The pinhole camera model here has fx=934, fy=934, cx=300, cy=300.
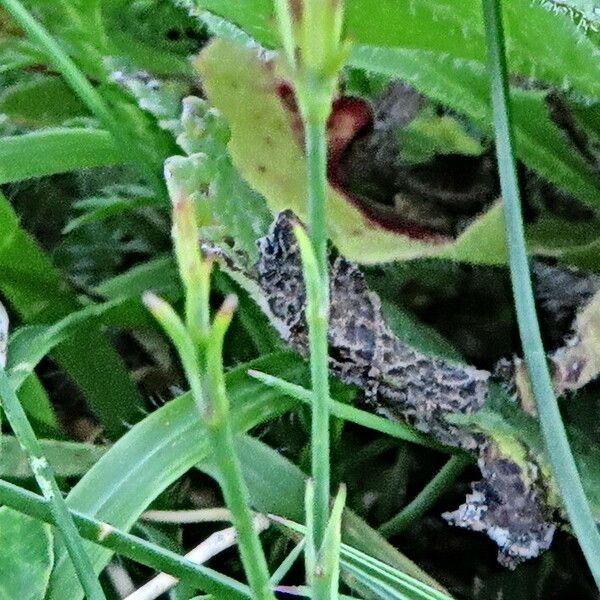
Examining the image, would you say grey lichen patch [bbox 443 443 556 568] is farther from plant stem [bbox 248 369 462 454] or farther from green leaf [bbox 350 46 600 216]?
green leaf [bbox 350 46 600 216]

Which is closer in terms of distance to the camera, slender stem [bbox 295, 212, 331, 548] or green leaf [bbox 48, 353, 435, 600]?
slender stem [bbox 295, 212, 331, 548]

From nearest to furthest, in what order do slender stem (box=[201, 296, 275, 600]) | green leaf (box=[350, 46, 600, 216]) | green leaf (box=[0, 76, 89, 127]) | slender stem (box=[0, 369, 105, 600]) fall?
slender stem (box=[201, 296, 275, 600]) < slender stem (box=[0, 369, 105, 600]) < green leaf (box=[350, 46, 600, 216]) < green leaf (box=[0, 76, 89, 127])

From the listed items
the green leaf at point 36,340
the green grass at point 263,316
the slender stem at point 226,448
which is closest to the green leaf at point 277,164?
the green grass at point 263,316

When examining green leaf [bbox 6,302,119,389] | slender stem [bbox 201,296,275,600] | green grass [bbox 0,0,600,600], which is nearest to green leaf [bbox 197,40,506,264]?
green grass [bbox 0,0,600,600]

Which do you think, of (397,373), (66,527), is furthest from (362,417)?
(66,527)

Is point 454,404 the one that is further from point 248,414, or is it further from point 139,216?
point 139,216

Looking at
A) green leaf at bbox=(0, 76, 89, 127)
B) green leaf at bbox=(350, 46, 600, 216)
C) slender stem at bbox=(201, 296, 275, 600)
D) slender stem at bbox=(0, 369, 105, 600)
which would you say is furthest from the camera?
green leaf at bbox=(0, 76, 89, 127)

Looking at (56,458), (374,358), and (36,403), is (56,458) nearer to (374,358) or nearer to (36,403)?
(36,403)

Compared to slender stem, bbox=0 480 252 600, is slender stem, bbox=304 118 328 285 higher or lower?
higher
